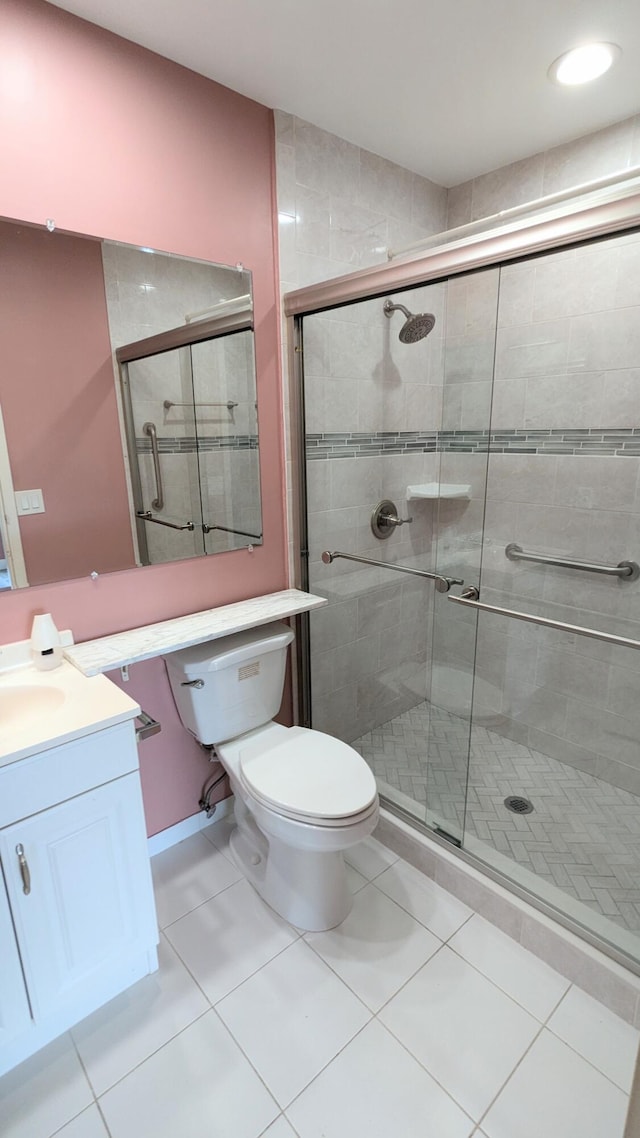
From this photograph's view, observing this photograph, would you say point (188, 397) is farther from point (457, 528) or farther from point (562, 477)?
point (562, 477)

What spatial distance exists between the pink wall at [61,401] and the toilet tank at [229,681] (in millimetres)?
398

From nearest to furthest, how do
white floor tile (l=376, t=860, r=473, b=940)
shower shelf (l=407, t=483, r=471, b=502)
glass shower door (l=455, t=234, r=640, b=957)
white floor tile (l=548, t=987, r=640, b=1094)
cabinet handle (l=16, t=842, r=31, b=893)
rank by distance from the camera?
cabinet handle (l=16, t=842, r=31, b=893) < white floor tile (l=548, t=987, r=640, b=1094) < white floor tile (l=376, t=860, r=473, b=940) < glass shower door (l=455, t=234, r=640, b=957) < shower shelf (l=407, t=483, r=471, b=502)

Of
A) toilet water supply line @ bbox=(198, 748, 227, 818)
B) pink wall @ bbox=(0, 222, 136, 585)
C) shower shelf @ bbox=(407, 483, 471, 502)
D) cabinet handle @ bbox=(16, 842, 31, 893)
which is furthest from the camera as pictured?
shower shelf @ bbox=(407, 483, 471, 502)

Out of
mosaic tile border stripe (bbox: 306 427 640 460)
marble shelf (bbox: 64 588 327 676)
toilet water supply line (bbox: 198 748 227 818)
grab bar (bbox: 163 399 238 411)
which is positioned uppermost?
grab bar (bbox: 163 399 238 411)

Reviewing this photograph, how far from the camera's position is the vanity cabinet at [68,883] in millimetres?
1097

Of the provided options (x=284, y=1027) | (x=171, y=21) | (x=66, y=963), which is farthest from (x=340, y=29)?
(x=284, y=1027)

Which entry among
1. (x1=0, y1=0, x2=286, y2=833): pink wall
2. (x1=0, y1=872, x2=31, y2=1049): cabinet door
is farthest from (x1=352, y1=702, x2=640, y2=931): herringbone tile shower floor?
(x1=0, y1=872, x2=31, y2=1049): cabinet door

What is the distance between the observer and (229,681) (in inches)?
65.7

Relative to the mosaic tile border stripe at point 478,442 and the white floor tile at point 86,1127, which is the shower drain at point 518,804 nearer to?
the mosaic tile border stripe at point 478,442

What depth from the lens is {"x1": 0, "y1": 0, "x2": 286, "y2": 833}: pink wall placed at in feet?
4.11

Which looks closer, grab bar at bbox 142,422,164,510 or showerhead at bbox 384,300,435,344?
grab bar at bbox 142,422,164,510

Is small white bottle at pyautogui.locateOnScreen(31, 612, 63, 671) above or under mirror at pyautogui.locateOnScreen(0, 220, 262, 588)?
under

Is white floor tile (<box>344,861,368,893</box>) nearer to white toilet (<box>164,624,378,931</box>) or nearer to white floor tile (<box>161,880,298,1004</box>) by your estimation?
white toilet (<box>164,624,378,931</box>)

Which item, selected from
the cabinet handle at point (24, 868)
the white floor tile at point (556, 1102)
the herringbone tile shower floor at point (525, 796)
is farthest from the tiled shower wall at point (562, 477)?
the cabinet handle at point (24, 868)
